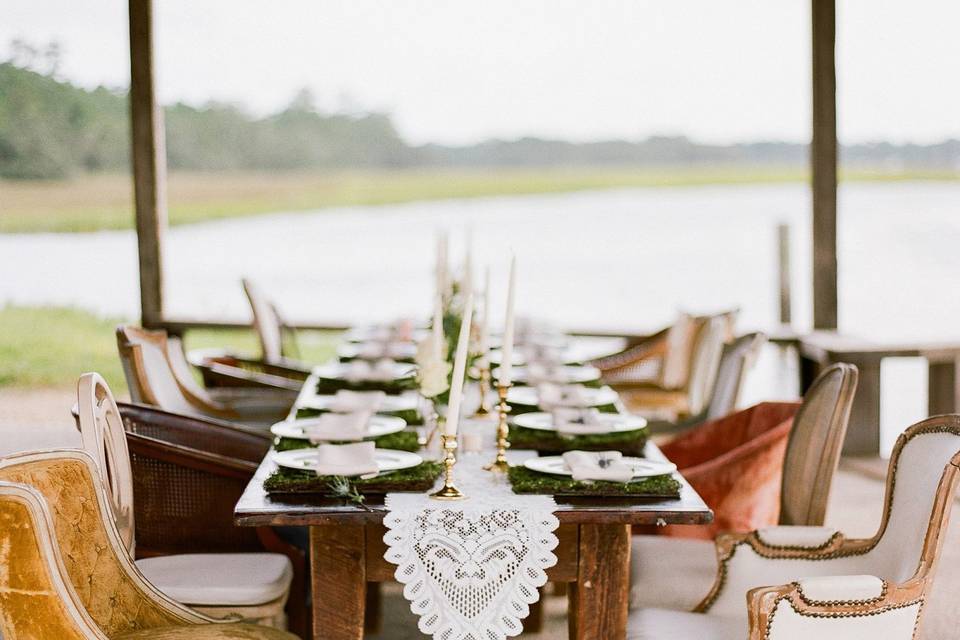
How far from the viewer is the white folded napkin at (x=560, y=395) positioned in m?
3.50

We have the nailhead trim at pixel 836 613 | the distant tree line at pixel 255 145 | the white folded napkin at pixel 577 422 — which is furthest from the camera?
the distant tree line at pixel 255 145

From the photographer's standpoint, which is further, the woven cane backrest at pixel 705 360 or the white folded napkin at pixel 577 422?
the woven cane backrest at pixel 705 360

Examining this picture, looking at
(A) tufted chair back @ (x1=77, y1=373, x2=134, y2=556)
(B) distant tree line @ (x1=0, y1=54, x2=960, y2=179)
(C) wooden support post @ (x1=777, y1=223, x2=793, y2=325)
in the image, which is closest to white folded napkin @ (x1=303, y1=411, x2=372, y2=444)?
(A) tufted chair back @ (x1=77, y1=373, x2=134, y2=556)

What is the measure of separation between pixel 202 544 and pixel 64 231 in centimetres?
1156

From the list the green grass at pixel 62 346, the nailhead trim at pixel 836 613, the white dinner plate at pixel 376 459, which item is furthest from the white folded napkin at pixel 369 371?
the green grass at pixel 62 346

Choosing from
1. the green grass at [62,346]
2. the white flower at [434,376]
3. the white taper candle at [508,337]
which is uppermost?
the white taper candle at [508,337]

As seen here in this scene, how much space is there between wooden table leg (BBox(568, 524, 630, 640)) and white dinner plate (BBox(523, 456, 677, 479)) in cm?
18

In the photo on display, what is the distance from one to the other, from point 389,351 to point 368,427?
5.53ft

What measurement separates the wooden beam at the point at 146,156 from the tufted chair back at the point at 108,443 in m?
3.62

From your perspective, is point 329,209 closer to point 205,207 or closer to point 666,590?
point 205,207

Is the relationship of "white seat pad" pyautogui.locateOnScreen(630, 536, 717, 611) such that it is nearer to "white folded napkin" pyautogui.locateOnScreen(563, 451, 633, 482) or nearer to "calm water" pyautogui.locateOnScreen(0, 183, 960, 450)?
"white folded napkin" pyautogui.locateOnScreen(563, 451, 633, 482)

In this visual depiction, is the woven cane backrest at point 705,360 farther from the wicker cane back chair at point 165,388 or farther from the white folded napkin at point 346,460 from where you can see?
the white folded napkin at point 346,460

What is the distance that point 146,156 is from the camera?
6.21 meters

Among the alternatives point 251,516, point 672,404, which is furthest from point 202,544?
point 672,404
